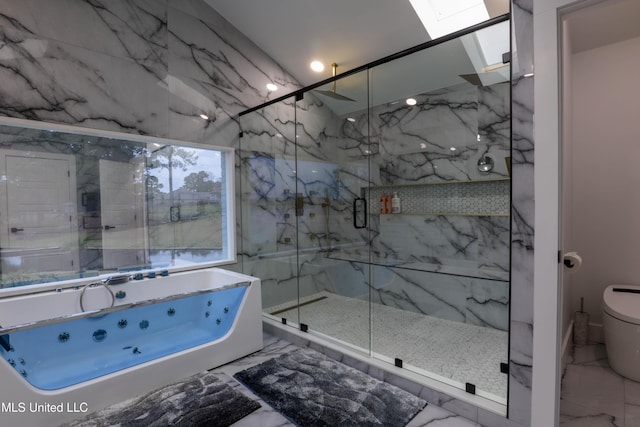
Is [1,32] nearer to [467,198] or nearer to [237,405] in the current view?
[237,405]

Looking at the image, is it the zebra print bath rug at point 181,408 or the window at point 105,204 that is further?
the window at point 105,204


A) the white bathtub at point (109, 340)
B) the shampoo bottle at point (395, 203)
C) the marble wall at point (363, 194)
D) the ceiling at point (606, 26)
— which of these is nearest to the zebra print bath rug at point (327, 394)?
the white bathtub at point (109, 340)

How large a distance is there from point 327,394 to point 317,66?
3245mm

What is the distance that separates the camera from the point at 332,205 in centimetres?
371

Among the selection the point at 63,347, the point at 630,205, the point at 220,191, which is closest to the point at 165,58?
the point at 220,191

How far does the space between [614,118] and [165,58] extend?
390 cm

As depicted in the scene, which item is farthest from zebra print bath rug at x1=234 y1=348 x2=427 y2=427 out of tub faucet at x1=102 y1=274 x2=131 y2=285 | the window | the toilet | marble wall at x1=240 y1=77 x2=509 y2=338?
the window

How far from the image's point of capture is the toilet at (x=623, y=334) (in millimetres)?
2004

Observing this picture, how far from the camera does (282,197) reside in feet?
11.6

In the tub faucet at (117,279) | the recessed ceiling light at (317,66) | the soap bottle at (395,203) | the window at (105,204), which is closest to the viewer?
the window at (105,204)

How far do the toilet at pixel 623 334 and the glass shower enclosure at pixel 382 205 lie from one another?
74 cm

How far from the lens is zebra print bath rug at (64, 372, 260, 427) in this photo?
5.76 ft

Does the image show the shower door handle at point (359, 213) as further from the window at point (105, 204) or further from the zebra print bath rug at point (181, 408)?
the zebra print bath rug at point (181, 408)

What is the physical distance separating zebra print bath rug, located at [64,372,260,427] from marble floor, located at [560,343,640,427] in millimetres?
1836
